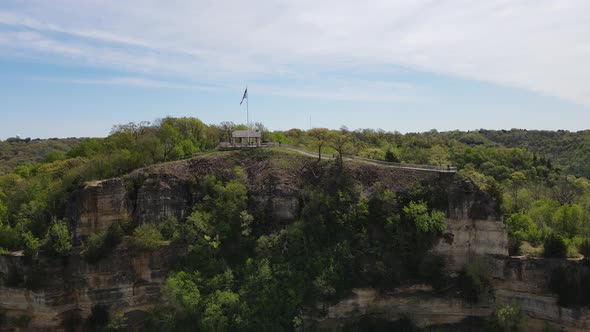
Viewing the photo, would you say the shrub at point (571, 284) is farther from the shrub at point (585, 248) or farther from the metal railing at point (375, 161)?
the metal railing at point (375, 161)

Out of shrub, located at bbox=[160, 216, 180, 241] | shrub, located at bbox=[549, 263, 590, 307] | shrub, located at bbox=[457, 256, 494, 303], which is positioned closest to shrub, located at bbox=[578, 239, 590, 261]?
shrub, located at bbox=[549, 263, 590, 307]

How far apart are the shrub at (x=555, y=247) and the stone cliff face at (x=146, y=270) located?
2.14 m

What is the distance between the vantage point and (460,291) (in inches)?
1433

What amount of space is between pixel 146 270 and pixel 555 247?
36064 millimetres

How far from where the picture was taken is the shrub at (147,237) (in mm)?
37656

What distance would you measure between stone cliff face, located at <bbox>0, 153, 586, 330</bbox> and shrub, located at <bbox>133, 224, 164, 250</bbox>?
0.75 meters

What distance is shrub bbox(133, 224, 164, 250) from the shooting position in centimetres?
3766

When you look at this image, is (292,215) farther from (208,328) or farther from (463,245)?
(463,245)

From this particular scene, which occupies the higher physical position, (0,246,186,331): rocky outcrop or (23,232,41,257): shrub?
(23,232,41,257): shrub

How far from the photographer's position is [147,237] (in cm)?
3806

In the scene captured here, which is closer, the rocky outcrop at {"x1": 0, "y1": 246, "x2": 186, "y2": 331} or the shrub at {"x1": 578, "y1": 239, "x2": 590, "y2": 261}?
the shrub at {"x1": 578, "y1": 239, "x2": 590, "y2": 261}

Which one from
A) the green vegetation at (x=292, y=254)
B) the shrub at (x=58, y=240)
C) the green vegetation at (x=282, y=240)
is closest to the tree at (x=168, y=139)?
the green vegetation at (x=282, y=240)

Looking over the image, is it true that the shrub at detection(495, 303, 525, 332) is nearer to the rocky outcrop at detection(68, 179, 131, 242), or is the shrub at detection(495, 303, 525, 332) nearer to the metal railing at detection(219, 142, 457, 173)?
the metal railing at detection(219, 142, 457, 173)

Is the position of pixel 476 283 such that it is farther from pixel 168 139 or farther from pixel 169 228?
pixel 168 139
